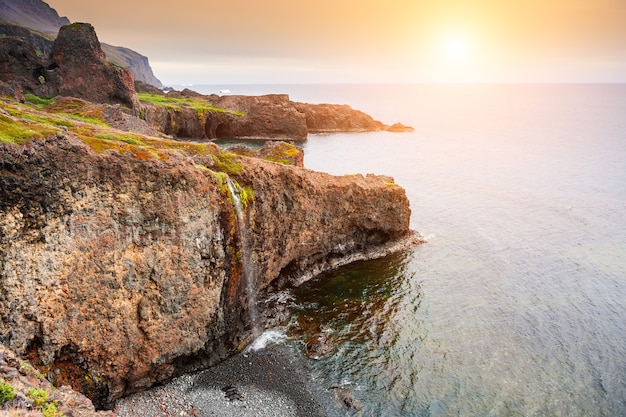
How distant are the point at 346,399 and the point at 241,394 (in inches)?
227

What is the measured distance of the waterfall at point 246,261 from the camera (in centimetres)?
2528

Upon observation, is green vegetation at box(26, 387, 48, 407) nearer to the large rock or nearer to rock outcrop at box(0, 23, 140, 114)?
rock outcrop at box(0, 23, 140, 114)

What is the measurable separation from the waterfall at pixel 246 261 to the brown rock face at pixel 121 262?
0.47 ft

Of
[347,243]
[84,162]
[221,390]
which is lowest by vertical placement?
[221,390]

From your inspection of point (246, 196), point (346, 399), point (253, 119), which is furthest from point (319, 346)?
point (253, 119)

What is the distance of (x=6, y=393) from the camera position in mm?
10609

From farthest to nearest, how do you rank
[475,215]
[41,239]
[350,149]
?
1. [350,149]
2. [475,215]
3. [41,239]

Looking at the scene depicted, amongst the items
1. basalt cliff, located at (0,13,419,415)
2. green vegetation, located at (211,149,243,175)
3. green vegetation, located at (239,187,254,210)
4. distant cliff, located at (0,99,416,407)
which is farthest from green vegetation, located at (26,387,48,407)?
green vegetation, located at (211,149,243,175)

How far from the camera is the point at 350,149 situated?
9894 cm

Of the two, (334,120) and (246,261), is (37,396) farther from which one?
(334,120)

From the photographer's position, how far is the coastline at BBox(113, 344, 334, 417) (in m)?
20.2

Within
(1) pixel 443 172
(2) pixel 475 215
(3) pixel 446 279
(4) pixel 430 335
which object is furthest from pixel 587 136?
(4) pixel 430 335

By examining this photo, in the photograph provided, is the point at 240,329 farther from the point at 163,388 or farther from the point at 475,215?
the point at 475,215

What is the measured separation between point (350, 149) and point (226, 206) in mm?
77930
